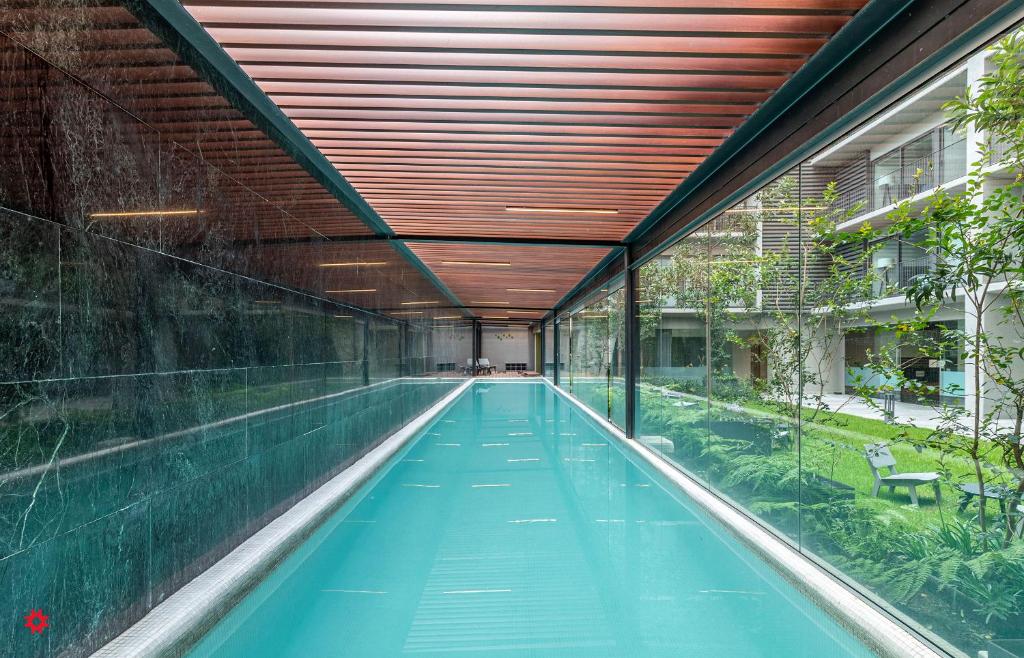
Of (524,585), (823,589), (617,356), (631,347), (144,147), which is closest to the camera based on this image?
(144,147)

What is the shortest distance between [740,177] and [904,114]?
1.98 m

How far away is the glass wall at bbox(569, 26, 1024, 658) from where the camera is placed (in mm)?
2547

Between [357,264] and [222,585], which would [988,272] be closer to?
[222,585]

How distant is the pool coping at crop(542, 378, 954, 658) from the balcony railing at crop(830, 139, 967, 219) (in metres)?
2.22

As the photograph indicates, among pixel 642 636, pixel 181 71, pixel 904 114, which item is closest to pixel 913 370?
pixel 904 114

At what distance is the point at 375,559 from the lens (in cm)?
460

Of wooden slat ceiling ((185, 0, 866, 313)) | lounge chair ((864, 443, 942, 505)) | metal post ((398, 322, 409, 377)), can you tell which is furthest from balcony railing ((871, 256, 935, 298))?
metal post ((398, 322, 409, 377))

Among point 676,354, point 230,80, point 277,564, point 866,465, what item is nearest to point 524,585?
point 277,564

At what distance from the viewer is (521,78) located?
152 inches

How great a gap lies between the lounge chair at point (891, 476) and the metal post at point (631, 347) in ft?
20.0

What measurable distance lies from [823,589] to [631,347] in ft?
20.7

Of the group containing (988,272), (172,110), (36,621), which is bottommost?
(36,621)

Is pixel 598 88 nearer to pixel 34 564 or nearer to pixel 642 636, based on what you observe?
pixel 642 636

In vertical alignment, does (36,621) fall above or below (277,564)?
above
